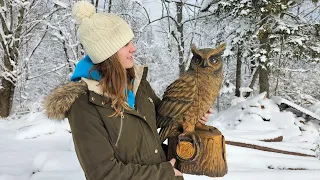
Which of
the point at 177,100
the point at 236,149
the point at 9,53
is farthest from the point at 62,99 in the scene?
the point at 9,53

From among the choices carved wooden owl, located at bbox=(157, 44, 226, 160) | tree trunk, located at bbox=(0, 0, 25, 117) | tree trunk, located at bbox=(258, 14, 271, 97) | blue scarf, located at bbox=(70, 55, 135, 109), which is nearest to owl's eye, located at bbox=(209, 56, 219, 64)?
carved wooden owl, located at bbox=(157, 44, 226, 160)

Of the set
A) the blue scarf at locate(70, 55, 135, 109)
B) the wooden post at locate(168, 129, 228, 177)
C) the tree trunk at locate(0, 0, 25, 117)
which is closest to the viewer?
the blue scarf at locate(70, 55, 135, 109)

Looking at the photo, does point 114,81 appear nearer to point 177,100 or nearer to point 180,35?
point 177,100

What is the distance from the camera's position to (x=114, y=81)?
142 cm

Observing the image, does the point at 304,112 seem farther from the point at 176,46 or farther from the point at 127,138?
the point at 127,138

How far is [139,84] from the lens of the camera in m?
1.71

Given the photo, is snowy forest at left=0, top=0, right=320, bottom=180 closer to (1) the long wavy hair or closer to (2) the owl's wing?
(2) the owl's wing

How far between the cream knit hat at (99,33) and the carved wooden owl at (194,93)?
0.45 meters

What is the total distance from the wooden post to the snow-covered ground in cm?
149

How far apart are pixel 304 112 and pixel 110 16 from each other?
7.74 metres

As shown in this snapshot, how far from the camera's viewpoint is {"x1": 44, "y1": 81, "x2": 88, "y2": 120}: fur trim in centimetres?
140

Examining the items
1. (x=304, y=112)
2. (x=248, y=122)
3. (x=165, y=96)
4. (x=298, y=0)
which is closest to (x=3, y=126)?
(x=248, y=122)

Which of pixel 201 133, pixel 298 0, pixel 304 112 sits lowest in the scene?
pixel 304 112

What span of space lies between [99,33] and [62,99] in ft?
1.11
